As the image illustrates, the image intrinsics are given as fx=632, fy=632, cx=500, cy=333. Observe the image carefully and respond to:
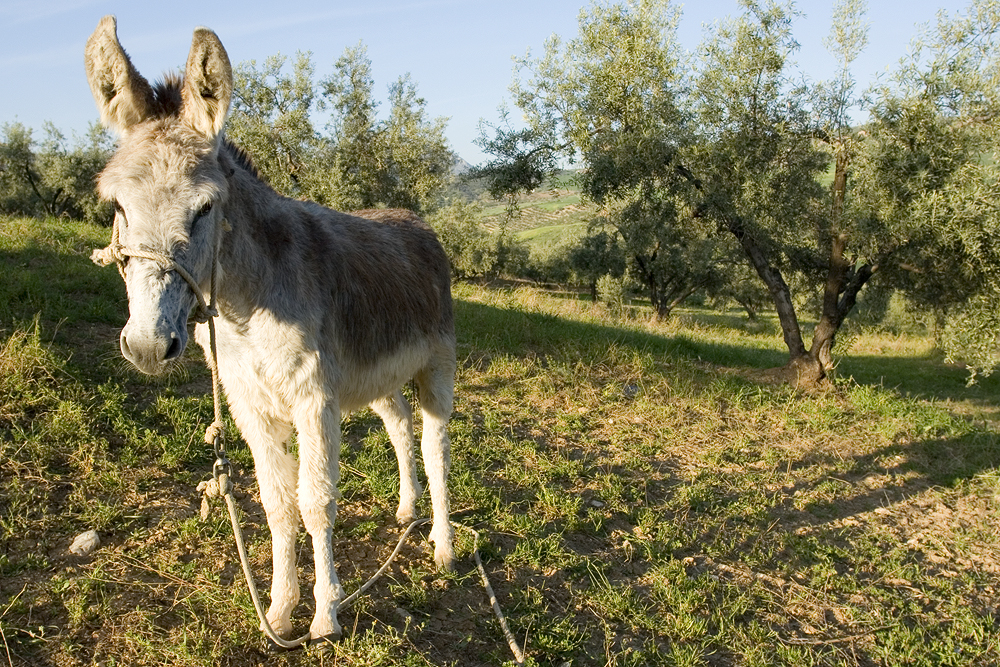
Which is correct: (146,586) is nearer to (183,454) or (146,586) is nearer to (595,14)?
(183,454)

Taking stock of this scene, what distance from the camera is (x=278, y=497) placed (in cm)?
363

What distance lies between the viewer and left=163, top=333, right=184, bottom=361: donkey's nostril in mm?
A: 2340

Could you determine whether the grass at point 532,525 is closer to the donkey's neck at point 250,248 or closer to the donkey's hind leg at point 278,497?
the donkey's hind leg at point 278,497

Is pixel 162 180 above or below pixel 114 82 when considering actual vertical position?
below

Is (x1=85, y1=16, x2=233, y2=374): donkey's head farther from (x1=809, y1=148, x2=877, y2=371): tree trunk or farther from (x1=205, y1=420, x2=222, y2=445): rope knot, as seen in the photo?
(x1=809, y1=148, x2=877, y2=371): tree trunk

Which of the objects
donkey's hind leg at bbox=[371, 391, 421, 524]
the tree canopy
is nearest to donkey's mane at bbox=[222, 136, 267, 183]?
donkey's hind leg at bbox=[371, 391, 421, 524]

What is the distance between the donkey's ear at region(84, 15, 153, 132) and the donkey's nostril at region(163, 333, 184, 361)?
1.07m

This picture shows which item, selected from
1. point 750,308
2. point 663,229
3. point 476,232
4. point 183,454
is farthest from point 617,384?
point 476,232

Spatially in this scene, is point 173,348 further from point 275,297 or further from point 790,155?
point 790,155

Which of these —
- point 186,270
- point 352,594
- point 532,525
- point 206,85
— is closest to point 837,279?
point 532,525

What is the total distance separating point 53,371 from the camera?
5.60m

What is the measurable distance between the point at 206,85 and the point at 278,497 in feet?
7.24

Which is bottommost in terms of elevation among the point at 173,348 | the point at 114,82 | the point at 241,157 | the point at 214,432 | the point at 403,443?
the point at 403,443

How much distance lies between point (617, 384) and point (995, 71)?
6605 millimetres
